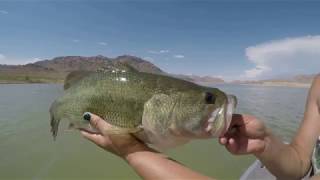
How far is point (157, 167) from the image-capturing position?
7.75ft

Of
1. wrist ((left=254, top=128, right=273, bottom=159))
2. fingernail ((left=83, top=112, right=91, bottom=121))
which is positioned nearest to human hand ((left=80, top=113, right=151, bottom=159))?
fingernail ((left=83, top=112, right=91, bottom=121))

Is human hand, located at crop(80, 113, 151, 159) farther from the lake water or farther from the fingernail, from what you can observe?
the lake water

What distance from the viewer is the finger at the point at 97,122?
2.70 metres

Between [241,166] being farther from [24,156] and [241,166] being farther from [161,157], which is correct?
[161,157]

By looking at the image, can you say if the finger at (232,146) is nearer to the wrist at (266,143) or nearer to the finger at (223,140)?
the finger at (223,140)

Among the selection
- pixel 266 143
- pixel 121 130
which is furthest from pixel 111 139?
pixel 266 143

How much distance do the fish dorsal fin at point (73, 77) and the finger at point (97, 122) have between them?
48 cm

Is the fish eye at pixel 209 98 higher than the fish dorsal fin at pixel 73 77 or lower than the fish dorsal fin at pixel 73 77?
lower

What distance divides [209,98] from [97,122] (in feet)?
2.56

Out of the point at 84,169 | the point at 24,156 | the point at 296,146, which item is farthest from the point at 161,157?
the point at 24,156

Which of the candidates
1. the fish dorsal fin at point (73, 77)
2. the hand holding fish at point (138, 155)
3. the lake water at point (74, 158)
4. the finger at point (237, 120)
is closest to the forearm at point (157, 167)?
the hand holding fish at point (138, 155)

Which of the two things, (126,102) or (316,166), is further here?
(316,166)

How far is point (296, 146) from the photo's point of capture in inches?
135

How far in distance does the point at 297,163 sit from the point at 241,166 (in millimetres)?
5114
